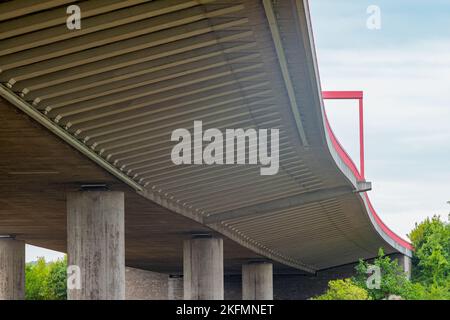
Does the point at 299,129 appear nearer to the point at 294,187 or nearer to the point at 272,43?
the point at 272,43

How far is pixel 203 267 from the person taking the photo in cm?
4453

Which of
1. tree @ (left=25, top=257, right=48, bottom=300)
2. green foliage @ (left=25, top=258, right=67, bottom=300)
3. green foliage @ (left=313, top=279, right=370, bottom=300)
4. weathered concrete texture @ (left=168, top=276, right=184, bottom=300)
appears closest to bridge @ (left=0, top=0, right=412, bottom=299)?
green foliage @ (left=313, top=279, right=370, bottom=300)

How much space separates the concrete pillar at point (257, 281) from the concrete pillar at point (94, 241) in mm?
39336

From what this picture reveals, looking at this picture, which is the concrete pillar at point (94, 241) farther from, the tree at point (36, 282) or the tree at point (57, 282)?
the tree at point (57, 282)

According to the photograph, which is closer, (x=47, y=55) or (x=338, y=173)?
(x=47, y=55)

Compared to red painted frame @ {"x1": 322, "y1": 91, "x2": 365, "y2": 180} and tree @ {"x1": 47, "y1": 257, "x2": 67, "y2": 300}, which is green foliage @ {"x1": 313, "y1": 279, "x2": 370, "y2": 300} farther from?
tree @ {"x1": 47, "y1": 257, "x2": 67, "y2": 300}

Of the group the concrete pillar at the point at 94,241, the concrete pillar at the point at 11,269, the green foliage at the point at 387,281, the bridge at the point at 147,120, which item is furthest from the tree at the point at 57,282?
the concrete pillar at the point at 94,241

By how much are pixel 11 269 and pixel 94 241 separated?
18.6 metres

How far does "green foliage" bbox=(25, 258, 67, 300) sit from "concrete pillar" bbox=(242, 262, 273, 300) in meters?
26.4

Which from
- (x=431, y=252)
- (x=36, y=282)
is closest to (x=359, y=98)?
(x=431, y=252)

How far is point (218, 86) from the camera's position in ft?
66.0
